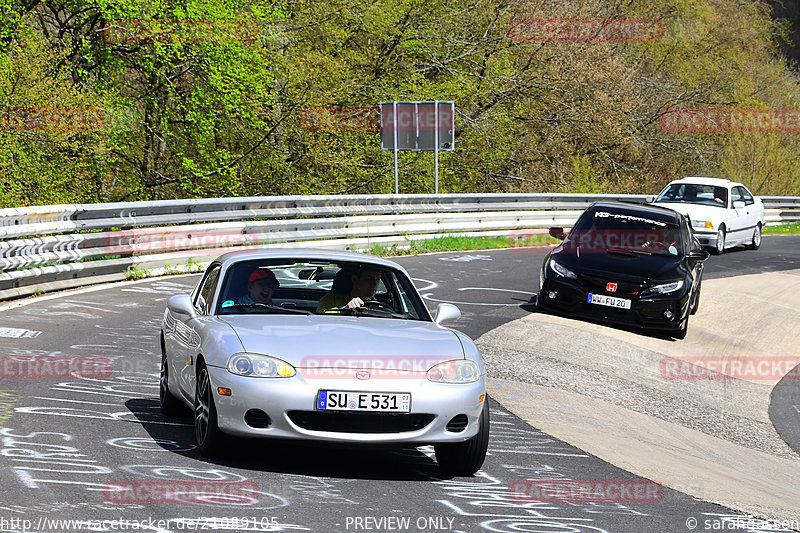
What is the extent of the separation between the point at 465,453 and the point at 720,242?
21033 millimetres

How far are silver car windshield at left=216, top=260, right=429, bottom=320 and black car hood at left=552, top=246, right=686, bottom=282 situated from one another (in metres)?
7.88

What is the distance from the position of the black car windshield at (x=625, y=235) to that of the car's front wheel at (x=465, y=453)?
940cm

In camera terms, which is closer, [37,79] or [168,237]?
[168,237]

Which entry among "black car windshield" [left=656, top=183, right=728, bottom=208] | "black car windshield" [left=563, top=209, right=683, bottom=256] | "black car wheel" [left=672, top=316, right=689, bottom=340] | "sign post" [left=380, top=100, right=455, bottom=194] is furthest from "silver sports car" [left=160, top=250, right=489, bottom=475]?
"black car windshield" [left=656, top=183, right=728, bottom=208]

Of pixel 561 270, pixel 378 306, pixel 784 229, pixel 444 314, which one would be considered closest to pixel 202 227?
pixel 561 270

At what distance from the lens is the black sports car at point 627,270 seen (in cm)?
1503

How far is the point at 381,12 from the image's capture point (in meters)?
33.0

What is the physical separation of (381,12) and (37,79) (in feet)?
40.0

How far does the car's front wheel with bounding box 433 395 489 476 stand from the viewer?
669 centimetres

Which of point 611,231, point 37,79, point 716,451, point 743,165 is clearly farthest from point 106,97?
point 743,165

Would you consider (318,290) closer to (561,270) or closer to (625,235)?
(561,270)

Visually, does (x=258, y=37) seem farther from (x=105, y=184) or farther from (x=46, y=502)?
(x=46, y=502)

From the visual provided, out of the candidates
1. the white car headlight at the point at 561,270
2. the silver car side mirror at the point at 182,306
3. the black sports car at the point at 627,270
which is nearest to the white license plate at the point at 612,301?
the black sports car at the point at 627,270

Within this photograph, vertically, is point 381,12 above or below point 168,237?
above
